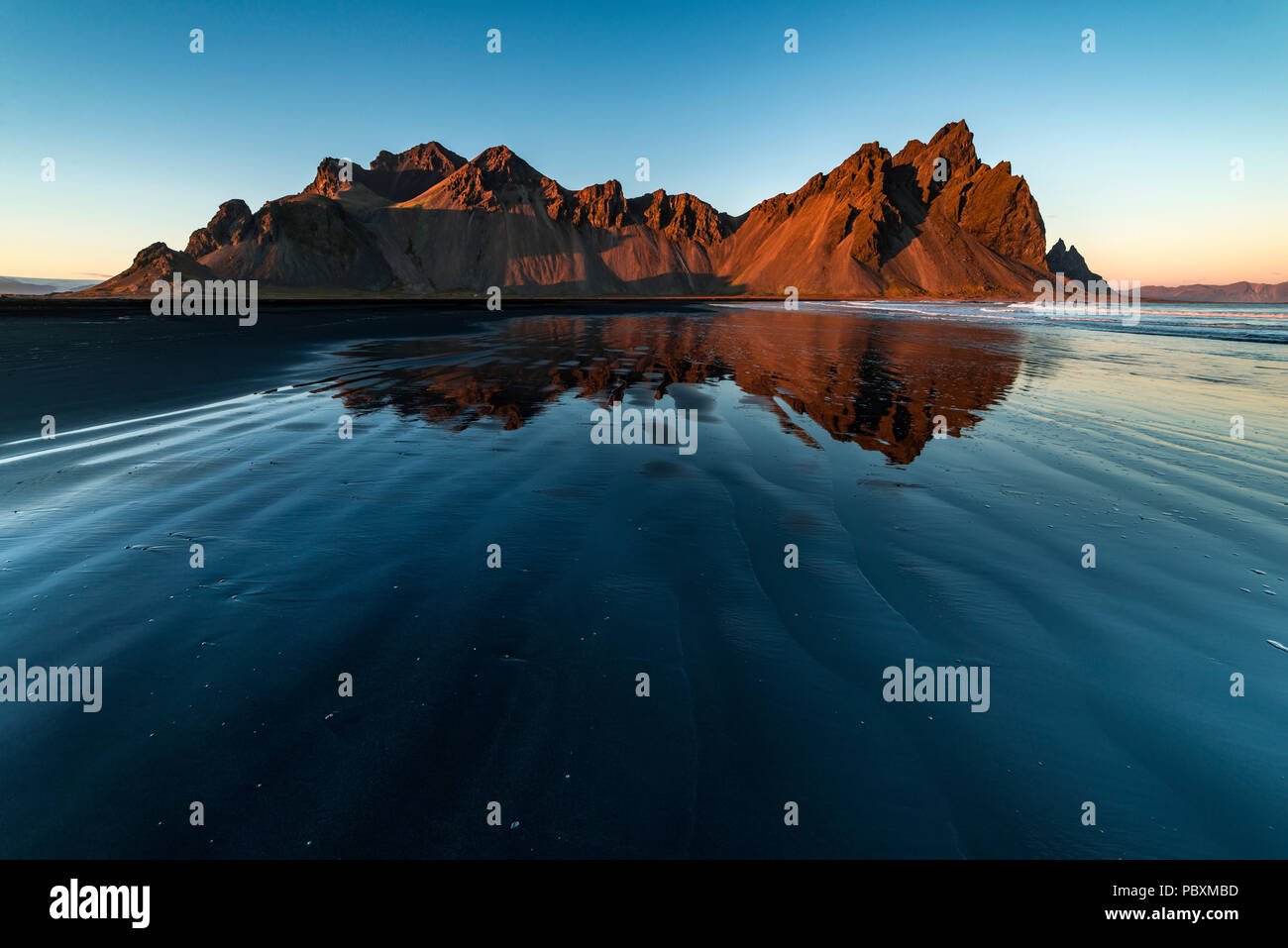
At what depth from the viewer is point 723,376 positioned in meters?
19.8

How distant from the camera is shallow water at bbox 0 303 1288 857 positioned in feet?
10.0

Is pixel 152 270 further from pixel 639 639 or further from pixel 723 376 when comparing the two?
pixel 639 639

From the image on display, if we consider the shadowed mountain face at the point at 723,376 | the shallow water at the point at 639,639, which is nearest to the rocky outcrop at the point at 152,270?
the shadowed mountain face at the point at 723,376

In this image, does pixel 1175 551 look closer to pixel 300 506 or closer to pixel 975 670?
pixel 975 670

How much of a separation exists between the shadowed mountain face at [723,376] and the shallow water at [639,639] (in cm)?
175

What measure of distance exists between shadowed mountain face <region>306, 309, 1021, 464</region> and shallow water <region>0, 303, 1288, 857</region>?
5.75ft

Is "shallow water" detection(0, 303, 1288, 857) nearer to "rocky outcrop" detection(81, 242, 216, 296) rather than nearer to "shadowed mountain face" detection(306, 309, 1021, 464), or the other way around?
"shadowed mountain face" detection(306, 309, 1021, 464)

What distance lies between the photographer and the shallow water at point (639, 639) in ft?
10.0

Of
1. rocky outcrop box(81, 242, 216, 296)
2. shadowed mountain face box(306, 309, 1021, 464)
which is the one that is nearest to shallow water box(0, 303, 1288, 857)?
shadowed mountain face box(306, 309, 1021, 464)

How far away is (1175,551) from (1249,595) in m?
0.99

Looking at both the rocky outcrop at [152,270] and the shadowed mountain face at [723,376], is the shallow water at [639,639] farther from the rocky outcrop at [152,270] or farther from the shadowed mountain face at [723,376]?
the rocky outcrop at [152,270]

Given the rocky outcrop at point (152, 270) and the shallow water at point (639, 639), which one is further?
the rocky outcrop at point (152, 270)

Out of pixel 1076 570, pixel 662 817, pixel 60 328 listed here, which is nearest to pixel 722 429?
pixel 1076 570

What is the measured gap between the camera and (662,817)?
3.01 metres
